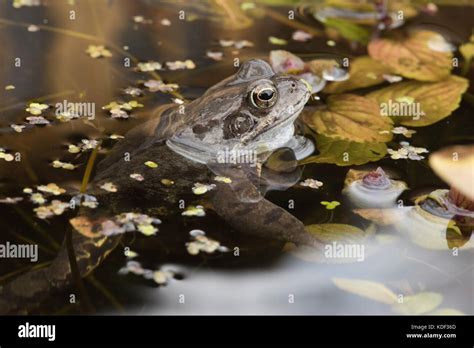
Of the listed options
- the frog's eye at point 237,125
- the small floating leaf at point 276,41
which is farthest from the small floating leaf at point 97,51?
the frog's eye at point 237,125

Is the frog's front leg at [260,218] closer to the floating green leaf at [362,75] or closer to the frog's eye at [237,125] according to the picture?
the frog's eye at [237,125]

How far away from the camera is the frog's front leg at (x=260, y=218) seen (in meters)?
4.94

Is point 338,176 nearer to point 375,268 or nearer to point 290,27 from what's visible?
point 375,268

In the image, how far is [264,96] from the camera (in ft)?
18.4

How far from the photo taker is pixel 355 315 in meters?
4.48

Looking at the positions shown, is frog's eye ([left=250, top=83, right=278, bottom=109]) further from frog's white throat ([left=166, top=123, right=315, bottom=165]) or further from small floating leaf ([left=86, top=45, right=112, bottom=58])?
small floating leaf ([left=86, top=45, right=112, bottom=58])

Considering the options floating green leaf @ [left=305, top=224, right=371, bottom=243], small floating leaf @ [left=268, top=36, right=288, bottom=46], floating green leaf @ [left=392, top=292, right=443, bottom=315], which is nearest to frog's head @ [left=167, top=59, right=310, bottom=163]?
floating green leaf @ [left=305, top=224, right=371, bottom=243]

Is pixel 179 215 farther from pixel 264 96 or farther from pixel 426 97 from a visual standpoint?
pixel 426 97

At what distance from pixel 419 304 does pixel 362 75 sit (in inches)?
106

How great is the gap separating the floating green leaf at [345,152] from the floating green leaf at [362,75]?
2.58 ft

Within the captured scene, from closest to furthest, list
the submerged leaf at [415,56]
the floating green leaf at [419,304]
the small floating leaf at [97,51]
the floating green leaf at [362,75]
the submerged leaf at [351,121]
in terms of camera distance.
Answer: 1. the floating green leaf at [419,304]
2. the submerged leaf at [351,121]
3. the floating green leaf at [362,75]
4. the submerged leaf at [415,56]
5. the small floating leaf at [97,51]

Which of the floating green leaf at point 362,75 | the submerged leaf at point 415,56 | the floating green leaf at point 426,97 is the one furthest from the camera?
the submerged leaf at point 415,56

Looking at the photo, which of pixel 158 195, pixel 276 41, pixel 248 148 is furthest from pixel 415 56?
pixel 158 195

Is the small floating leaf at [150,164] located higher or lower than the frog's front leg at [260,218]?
higher
